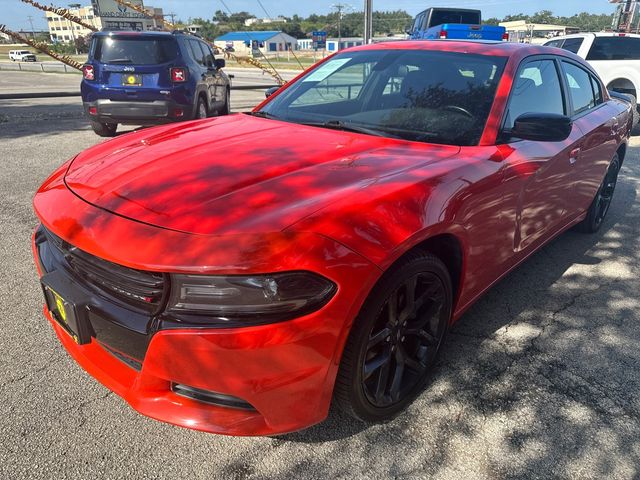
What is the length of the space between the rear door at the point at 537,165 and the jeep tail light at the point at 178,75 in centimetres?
652

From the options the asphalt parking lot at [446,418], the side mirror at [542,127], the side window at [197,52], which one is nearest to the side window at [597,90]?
the asphalt parking lot at [446,418]

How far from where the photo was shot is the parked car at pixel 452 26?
44.1ft

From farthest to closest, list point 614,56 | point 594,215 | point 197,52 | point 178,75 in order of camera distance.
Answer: point 614,56 < point 197,52 < point 178,75 < point 594,215

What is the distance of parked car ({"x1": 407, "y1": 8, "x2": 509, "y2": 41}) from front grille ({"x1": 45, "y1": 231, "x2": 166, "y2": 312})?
13305mm

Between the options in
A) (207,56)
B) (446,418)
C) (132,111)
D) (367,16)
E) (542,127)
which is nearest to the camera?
(446,418)

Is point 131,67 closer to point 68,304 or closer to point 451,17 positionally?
point 68,304

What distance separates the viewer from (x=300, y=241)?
166cm

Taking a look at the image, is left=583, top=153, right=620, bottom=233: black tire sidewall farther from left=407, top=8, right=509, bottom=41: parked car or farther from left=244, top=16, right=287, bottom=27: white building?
left=244, top=16, right=287, bottom=27: white building

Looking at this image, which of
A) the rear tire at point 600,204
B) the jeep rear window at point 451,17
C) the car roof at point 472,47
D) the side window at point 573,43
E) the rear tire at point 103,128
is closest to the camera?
the car roof at point 472,47

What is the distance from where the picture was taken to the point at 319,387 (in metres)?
1.79

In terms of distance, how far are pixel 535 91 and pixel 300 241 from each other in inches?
91.5

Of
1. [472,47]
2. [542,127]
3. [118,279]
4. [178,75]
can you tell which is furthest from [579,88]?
[178,75]

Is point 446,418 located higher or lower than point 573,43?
lower

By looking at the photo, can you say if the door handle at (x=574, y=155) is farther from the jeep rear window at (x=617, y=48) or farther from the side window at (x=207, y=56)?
the jeep rear window at (x=617, y=48)
